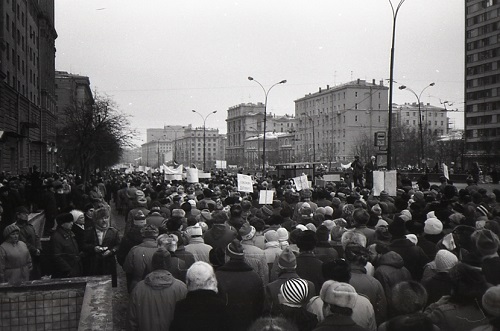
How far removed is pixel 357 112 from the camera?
12375 centimetres

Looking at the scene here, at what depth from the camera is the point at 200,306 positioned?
4668 mm

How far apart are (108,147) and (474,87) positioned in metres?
75.0

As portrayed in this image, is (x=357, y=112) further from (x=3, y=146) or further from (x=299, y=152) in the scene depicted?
(x=3, y=146)

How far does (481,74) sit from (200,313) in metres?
101

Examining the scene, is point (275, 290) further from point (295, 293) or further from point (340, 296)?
point (340, 296)

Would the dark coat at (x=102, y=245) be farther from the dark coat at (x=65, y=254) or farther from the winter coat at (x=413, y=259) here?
the winter coat at (x=413, y=259)

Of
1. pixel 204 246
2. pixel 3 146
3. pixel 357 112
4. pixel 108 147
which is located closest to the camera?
pixel 204 246

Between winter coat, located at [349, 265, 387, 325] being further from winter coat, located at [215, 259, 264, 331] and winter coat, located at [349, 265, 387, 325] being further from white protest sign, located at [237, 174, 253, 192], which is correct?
white protest sign, located at [237, 174, 253, 192]

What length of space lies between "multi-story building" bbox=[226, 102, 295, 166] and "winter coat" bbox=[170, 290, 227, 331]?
162m

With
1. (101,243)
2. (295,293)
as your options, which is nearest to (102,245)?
(101,243)

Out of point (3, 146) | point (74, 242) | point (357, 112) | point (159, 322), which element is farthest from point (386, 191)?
point (357, 112)

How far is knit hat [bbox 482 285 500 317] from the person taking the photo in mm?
3648

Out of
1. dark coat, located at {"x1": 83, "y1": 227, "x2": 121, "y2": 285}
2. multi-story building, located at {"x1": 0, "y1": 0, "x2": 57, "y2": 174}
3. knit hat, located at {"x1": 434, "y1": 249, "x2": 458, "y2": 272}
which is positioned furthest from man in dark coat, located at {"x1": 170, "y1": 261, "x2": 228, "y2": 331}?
multi-story building, located at {"x1": 0, "y1": 0, "x2": 57, "y2": 174}

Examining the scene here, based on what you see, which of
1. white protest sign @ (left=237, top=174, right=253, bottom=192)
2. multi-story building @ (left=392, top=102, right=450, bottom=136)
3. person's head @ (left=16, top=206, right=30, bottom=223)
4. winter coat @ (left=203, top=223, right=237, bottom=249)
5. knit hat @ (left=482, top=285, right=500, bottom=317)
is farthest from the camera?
multi-story building @ (left=392, top=102, right=450, bottom=136)
